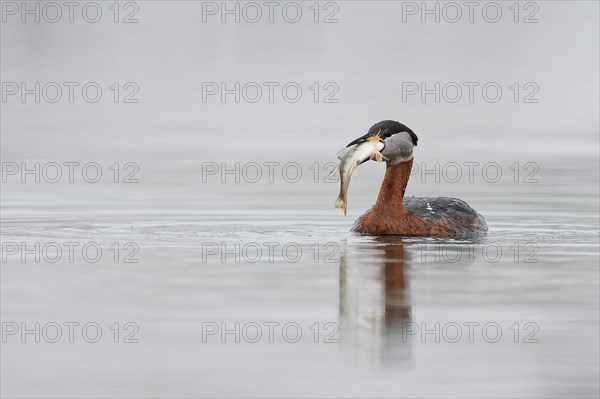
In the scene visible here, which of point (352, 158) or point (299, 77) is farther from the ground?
point (299, 77)

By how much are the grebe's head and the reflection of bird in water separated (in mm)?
1351

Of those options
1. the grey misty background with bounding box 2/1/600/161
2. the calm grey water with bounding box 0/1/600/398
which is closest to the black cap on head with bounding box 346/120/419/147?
the calm grey water with bounding box 0/1/600/398

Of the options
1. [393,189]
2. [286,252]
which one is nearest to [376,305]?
[286,252]

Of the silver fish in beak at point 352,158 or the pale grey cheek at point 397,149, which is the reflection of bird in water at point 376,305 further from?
the pale grey cheek at point 397,149

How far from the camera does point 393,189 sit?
15141mm

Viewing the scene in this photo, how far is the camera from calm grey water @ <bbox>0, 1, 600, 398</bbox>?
29.9 feet

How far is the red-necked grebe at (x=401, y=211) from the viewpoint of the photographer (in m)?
14.9

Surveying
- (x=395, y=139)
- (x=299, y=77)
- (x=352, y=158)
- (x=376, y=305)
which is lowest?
(x=376, y=305)

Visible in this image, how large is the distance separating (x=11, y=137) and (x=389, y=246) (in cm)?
1101

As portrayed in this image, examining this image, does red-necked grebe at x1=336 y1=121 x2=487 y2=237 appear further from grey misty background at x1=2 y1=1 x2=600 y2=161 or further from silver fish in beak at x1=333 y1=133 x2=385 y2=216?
grey misty background at x1=2 y1=1 x2=600 y2=161

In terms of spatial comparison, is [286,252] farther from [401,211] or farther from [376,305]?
[376,305]

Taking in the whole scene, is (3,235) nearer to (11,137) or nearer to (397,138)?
(397,138)

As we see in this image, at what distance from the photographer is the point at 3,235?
14.7 m

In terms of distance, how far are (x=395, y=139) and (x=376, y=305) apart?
14.5ft
